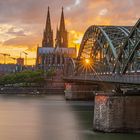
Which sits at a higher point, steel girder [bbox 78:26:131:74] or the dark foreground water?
steel girder [bbox 78:26:131:74]

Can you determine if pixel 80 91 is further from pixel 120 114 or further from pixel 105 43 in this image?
pixel 120 114

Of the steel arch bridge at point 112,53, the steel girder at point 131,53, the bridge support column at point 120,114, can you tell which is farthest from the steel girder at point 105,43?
the bridge support column at point 120,114

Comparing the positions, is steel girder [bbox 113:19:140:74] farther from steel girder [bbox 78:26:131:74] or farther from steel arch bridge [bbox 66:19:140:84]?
steel girder [bbox 78:26:131:74]

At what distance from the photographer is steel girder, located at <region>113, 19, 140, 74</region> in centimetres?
5753

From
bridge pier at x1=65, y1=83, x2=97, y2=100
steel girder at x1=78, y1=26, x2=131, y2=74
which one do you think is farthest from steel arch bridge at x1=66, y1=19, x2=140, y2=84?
bridge pier at x1=65, y1=83, x2=97, y2=100

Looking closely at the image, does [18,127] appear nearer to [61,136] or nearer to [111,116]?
[61,136]

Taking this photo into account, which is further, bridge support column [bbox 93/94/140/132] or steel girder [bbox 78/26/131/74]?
steel girder [bbox 78/26/131/74]

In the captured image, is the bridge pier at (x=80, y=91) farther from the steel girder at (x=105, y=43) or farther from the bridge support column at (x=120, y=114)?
the bridge support column at (x=120, y=114)

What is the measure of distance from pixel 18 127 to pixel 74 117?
49.4 ft

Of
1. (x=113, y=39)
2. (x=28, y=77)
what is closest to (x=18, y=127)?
(x=113, y=39)

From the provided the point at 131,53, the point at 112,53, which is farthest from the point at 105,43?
the point at 131,53

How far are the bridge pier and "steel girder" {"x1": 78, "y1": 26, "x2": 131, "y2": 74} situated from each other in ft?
36.5

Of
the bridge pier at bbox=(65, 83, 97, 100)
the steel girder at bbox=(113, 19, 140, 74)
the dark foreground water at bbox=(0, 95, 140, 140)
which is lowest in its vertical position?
→ the dark foreground water at bbox=(0, 95, 140, 140)

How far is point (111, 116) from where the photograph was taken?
165ft
